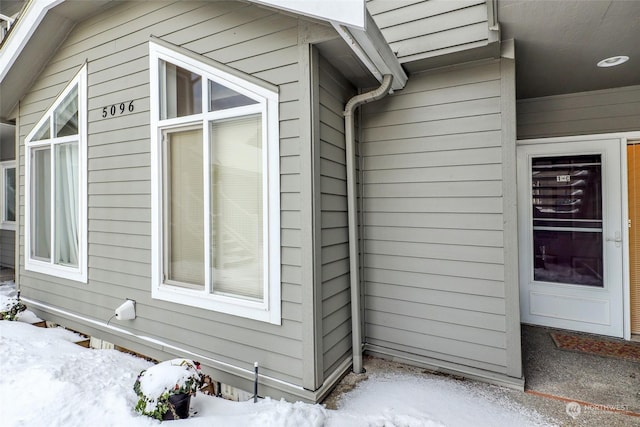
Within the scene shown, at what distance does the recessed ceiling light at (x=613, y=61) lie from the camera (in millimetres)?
2723

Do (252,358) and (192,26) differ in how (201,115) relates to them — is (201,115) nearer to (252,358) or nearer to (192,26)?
(192,26)

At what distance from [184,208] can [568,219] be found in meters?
3.94

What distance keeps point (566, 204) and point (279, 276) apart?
3.23 m

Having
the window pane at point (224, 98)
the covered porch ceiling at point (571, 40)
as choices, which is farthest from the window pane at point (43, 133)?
the covered porch ceiling at point (571, 40)

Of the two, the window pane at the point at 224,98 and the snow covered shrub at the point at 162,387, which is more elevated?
the window pane at the point at 224,98

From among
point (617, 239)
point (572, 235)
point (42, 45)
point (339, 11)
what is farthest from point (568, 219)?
point (42, 45)

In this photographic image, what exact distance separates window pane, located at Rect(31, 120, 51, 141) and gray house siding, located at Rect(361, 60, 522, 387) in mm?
3994

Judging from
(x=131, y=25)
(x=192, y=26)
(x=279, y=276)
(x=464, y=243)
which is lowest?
(x=279, y=276)

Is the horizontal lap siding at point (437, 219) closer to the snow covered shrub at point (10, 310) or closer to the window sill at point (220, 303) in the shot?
the window sill at point (220, 303)

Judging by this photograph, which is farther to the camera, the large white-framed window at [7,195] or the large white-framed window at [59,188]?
the large white-framed window at [7,195]

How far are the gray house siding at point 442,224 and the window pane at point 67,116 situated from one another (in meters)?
3.35

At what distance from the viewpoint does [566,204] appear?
364cm

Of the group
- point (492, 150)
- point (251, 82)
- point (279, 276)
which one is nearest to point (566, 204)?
point (492, 150)

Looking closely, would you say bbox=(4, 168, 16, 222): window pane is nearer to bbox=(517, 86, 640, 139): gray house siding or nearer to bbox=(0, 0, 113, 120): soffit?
bbox=(0, 0, 113, 120): soffit
